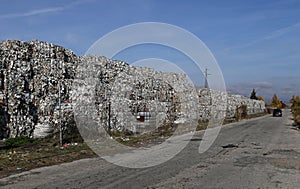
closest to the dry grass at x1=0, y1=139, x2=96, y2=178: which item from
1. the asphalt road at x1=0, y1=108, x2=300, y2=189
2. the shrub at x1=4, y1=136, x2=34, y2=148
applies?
the shrub at x1=4, y1=136, x2=34, y2=148

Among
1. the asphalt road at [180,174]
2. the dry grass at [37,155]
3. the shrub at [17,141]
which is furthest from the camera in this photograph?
the shrub at [17,141]

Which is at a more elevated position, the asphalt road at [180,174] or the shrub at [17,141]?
the shrub at [17,141]

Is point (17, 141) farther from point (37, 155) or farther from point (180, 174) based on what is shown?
point (180, 174)

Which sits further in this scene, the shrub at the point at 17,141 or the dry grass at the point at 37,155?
the shrub at the point at 17,141

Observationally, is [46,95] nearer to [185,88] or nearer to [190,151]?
[190,151]

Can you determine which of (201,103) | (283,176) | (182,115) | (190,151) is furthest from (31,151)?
(201,103)

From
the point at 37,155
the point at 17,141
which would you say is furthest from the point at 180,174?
the point at 17,141

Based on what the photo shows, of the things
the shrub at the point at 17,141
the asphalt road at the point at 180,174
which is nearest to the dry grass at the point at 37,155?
the shrub at the point at 17,141

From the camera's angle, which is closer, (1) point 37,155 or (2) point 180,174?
(2) point 180,174

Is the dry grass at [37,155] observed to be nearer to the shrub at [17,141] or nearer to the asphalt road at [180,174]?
the shrub at [17,141]

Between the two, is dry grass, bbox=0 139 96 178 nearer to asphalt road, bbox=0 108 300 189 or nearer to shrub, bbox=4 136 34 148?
shrub, bbox=4 136 34 148

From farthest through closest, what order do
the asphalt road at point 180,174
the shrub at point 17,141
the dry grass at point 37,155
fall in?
the shrub at point 17,141 → the dry grass at point 37,155 → the asphalt road at point 180,174

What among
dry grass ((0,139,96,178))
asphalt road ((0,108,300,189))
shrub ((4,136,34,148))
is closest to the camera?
asphalt road ((0,108,300,189))

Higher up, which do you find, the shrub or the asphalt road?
the shrub
